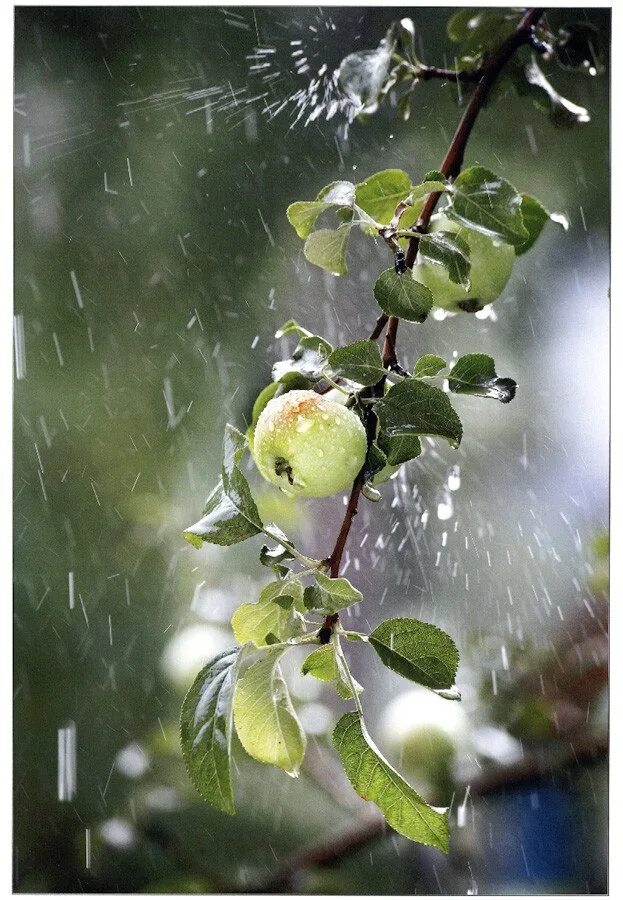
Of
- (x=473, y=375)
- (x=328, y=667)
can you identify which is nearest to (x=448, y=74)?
(x=473, y=375)

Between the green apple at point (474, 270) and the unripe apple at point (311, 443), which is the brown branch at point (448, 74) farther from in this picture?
the unripe apple at point (311, 443)

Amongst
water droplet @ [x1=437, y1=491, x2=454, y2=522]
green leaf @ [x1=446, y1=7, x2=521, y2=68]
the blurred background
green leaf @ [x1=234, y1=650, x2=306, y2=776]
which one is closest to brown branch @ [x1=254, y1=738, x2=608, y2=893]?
the blurred background

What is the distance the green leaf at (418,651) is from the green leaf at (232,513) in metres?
0.06

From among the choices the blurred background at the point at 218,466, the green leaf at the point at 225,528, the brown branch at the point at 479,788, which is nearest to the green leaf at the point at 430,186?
the green leaf at the point at 225,528

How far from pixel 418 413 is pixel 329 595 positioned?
0.21ft

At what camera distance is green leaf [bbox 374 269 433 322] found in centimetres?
27

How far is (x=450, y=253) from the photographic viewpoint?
0.93 ft

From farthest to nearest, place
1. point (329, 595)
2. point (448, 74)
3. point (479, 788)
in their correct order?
point (479, 788)
point (448, 74)
point (329, 595)

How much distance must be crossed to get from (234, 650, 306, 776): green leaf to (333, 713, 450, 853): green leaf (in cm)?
3

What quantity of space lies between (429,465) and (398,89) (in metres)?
0.39

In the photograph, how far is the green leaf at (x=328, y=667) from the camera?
0.89 ft

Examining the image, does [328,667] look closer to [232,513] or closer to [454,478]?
[232,513]

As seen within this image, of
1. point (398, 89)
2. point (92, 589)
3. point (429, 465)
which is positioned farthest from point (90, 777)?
point (398, 89)

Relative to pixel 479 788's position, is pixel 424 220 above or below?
above
